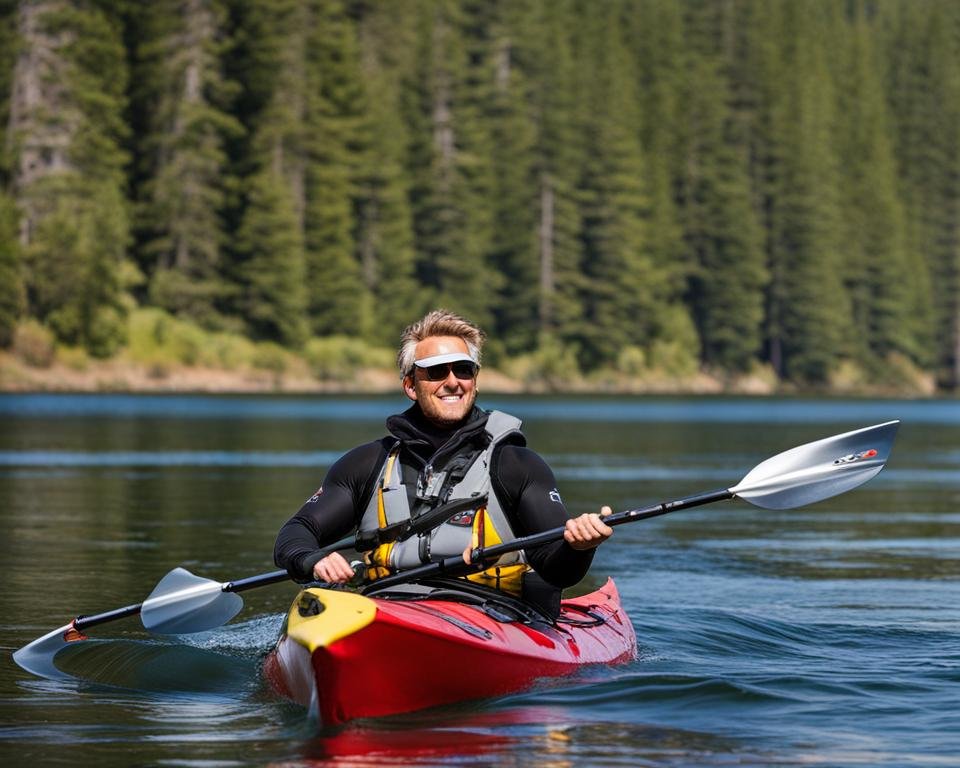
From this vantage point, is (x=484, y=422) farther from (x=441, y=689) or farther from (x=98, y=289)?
(x=98, y=289)

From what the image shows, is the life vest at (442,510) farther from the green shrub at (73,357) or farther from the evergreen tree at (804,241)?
the evergreen tree at (804,241)

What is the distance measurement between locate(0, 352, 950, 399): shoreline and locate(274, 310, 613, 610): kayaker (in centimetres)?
4300

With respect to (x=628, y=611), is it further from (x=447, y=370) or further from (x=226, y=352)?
(x=226, y=352)

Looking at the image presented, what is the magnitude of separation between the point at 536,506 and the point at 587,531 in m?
0.46

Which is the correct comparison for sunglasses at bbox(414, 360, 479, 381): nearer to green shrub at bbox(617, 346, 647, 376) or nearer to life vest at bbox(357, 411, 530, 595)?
life vest at bbox(357, 411, 530, 595)

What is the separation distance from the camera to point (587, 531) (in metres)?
8.61

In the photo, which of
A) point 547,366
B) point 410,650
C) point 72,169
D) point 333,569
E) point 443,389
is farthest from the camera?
point 547,366

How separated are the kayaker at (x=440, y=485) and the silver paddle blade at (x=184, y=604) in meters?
1.09

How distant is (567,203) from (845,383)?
1897 centimetres

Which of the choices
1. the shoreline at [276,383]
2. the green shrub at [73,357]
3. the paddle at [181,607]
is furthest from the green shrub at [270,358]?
the paddle at [181,607]

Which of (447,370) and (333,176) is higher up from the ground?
(333,176)

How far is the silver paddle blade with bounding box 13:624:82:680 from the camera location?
10398 mm

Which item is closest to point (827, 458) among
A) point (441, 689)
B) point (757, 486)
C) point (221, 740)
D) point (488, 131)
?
point (757, 486)

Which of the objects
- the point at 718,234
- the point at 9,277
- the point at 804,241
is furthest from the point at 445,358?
the point at 804,241
